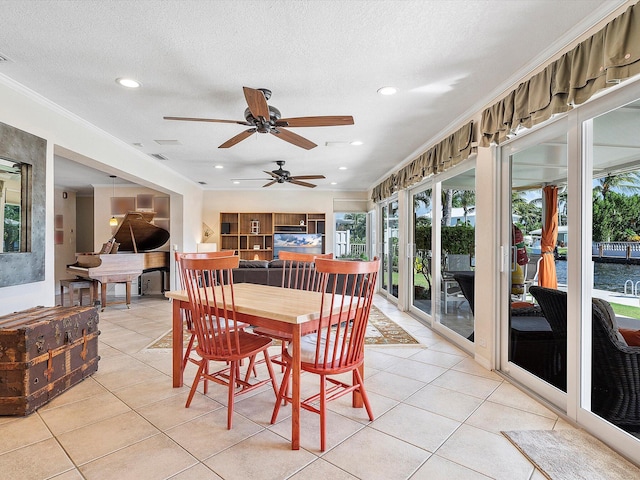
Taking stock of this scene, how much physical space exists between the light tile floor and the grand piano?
2933 mm

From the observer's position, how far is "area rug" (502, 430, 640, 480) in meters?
1.71

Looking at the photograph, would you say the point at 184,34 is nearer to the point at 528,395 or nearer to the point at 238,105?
the point at 238,105

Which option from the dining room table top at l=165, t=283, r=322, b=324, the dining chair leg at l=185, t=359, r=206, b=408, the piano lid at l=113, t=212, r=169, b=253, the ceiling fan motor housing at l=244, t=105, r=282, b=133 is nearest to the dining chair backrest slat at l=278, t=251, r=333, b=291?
the dining room table top at l=165, t=283, r=322, b=324

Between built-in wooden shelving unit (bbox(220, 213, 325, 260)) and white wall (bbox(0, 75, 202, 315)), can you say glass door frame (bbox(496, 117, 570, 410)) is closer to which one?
white wall (bbox(0, 75, 202, 315))

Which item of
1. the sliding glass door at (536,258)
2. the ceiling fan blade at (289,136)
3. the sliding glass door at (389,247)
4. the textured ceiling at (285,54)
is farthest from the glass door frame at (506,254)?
the sliding glass door at (389,247)

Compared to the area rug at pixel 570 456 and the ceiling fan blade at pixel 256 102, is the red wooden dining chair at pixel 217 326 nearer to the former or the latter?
the ceiling fan blade at pixel 256 102

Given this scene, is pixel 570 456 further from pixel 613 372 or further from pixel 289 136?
pixel 289 136

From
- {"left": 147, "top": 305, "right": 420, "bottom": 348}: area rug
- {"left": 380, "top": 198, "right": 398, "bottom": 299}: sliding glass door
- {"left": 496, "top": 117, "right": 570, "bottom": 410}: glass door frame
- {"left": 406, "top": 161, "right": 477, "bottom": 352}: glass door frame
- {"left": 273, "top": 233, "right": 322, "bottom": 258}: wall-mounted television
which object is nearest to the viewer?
{"left": 496, "top": 117, "right": 570, "bottom": 410}: glass door frame

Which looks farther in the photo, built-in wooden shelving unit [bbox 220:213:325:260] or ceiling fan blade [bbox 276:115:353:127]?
built-in wooden shelving unit [bbox 220:213:325:260]

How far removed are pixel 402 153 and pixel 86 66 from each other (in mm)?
3993

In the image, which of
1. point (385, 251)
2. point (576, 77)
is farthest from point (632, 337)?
point (385, 251)

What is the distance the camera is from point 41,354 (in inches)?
95.0

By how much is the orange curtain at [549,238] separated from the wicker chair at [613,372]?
0.47 meters

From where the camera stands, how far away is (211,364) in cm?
329
